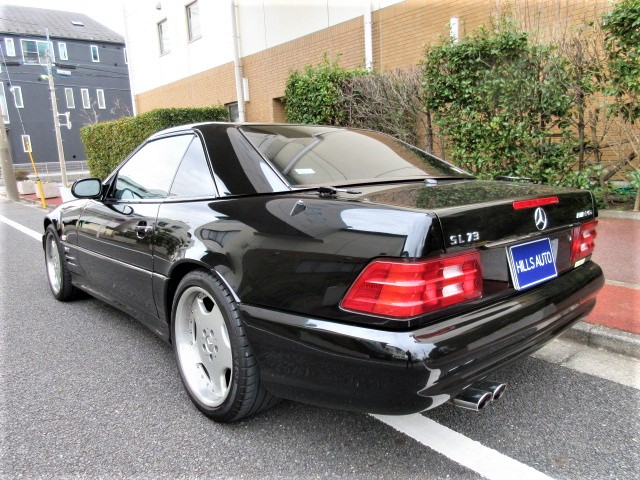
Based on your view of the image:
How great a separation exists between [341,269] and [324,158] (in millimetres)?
995

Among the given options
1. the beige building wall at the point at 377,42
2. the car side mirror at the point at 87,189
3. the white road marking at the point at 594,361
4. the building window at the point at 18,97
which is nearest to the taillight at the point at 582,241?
the white road marking at the point at 594,361

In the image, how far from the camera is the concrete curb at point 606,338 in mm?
2996

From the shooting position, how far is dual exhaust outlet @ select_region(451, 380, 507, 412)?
6.18 feet

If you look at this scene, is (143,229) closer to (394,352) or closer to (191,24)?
(394,352)

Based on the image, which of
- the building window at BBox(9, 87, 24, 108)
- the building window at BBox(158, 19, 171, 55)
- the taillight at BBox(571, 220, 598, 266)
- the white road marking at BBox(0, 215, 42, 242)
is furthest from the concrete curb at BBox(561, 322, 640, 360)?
the building window at BBox(9, 87, 24, 108)

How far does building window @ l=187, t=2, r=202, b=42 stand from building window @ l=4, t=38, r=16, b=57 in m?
30.1

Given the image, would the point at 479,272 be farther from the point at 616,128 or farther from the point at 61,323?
the point at 616,128

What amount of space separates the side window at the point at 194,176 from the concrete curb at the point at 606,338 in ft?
7.97

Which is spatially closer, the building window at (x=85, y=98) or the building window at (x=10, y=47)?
the building window at (x=10, y=47)

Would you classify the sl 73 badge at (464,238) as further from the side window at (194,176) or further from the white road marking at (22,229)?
the white road marking at (22,229)

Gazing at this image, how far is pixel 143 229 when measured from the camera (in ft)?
9.41

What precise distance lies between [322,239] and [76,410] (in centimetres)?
175

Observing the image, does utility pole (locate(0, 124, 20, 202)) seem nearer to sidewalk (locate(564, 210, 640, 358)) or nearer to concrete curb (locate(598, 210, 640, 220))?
concrete curb (locate(598, 210, 640, 220))

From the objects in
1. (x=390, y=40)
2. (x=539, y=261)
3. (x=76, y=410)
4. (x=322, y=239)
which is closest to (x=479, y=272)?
(x=539, y=261)
